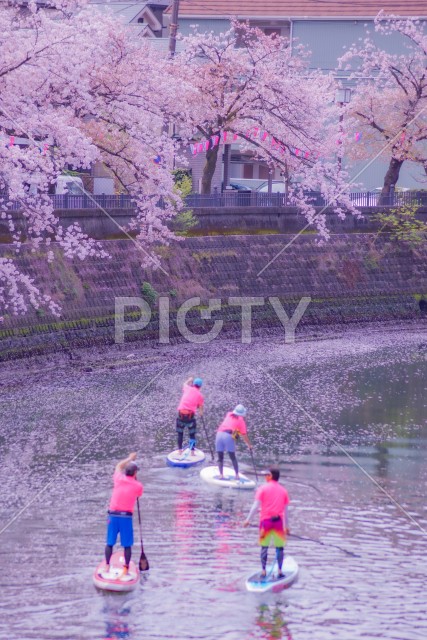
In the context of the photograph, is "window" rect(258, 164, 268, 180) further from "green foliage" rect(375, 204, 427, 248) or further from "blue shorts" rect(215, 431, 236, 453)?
"blue shorts" rect(215, 431, 236, 453)

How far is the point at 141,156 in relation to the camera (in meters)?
33.2

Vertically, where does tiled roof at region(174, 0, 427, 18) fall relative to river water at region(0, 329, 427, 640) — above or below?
above

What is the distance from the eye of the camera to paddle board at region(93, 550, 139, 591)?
14.3 m

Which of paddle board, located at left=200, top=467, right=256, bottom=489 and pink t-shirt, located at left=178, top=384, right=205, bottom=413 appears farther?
pink t-shirt, located at left=178, top=384, right=205, bottom=413

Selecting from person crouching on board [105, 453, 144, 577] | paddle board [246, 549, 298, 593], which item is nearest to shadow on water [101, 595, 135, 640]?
person crouching on board [105, 453, 144, 577]

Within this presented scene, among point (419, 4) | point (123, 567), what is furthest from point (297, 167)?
point (123, 567)

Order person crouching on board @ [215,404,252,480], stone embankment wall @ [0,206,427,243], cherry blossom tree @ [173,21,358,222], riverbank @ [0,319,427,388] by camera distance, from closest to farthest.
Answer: person crouching on board @ [215,404,252,480]
riverbank @ [0,319,427,388]
stone embankment wall @ [0,206,427,243]
cherry blossom tree @ [173,21,358,222]

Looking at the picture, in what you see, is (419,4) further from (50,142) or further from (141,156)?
(50,142)

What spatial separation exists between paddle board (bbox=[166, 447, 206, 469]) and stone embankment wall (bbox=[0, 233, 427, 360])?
10581 millimetres

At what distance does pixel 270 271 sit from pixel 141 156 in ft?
30.0

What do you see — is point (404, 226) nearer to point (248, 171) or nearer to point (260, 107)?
point (260, 107)

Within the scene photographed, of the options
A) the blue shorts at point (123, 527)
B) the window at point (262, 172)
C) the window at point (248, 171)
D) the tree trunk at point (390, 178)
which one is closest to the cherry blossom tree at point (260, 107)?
the tree trunk at point (390, 178)

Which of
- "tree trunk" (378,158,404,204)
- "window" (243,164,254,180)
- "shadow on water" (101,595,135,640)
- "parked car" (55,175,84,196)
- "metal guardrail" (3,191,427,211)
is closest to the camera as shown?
"shadow on water" (101,595,135,640)

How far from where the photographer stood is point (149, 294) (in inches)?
1412
